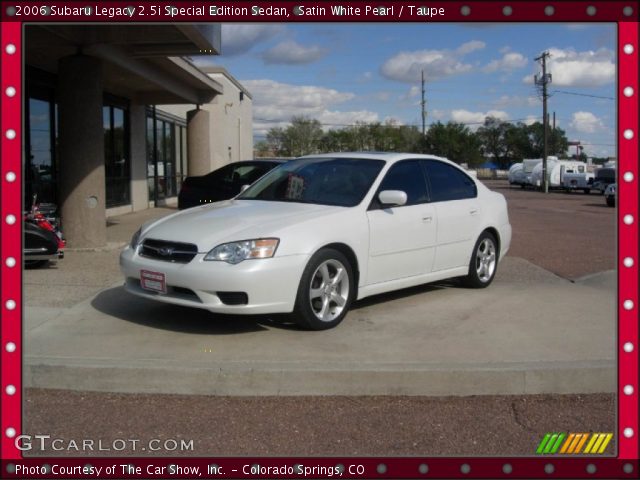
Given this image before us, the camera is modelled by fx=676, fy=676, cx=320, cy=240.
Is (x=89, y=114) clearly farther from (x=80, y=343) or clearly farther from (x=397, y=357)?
(x=397, y=357)

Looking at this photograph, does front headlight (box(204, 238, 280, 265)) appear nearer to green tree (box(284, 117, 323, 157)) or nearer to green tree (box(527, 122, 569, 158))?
green tree (box(284, 117, 323, 157))

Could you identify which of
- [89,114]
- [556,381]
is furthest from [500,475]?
[89,114]

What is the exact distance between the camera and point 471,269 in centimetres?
747

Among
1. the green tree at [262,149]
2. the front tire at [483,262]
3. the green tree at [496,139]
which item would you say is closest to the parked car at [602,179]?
the green tree at [262,149]

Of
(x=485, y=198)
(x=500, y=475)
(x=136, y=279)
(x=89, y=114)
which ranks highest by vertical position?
(x=89, y=114)

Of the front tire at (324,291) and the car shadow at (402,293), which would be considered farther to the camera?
the car shadow at (402,293)

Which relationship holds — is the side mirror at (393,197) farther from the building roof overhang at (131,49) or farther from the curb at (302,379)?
the building roof overhang at (131,49)

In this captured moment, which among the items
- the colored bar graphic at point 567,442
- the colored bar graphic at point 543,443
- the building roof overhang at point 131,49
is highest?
the building roof overhang at point 131,49

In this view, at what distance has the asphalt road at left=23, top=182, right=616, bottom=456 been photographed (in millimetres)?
3832

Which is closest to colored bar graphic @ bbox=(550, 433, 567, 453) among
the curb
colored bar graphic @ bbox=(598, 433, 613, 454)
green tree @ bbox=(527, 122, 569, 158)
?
colored bar graphic @ bbox=(598, 433, 613, 454)

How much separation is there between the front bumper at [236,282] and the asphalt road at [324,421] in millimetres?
907

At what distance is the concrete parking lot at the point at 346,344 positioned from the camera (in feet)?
15.1

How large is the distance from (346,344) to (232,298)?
0.96m

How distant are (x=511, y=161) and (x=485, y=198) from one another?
3936 inches
